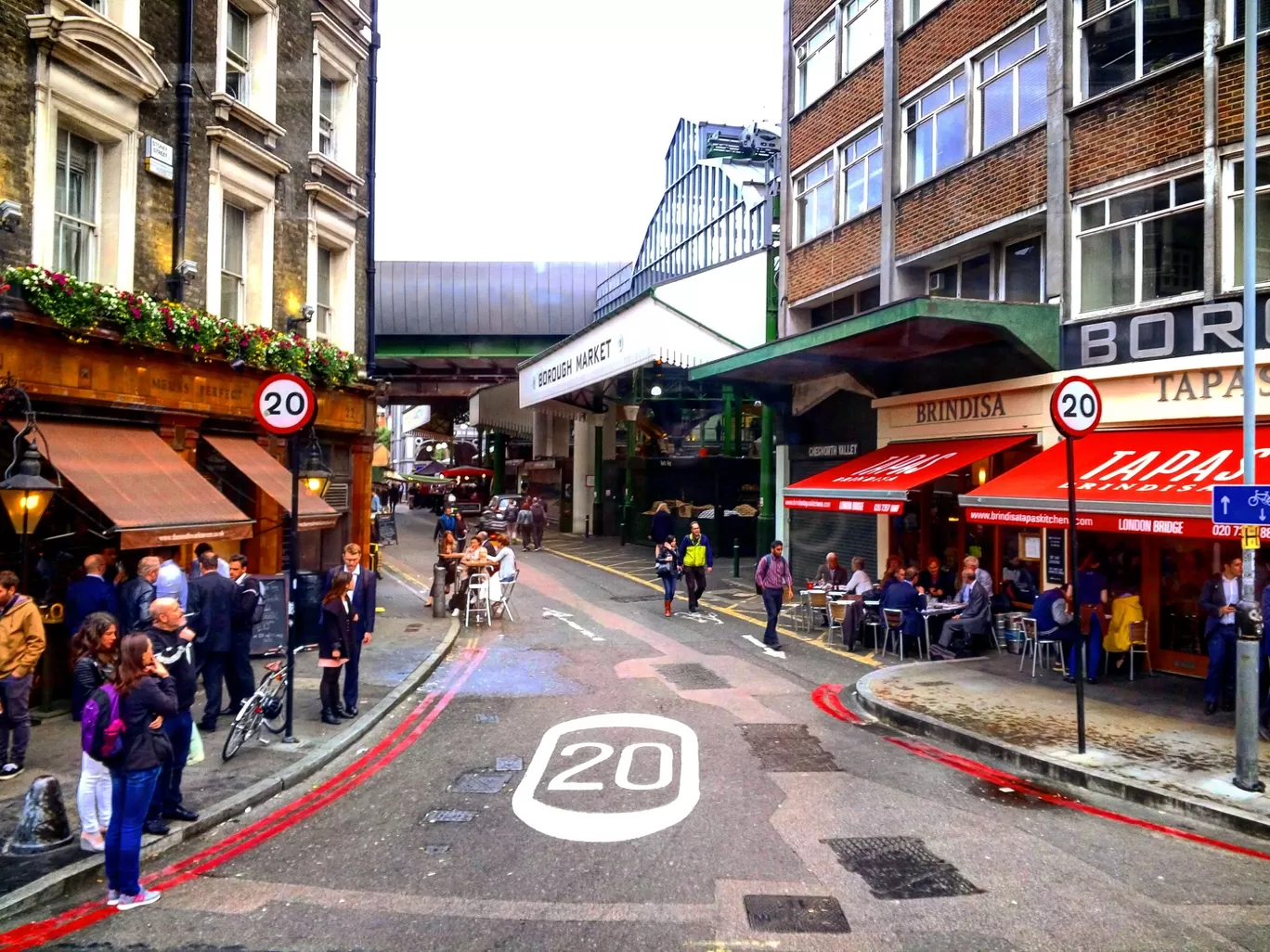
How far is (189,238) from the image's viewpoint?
13359 millimetres

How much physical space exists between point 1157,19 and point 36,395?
15156 mm

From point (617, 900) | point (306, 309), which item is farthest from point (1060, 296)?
point (306, 309)

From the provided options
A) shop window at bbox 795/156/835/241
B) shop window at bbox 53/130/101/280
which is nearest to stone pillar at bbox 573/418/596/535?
shop window at bbox 795/156/835/241

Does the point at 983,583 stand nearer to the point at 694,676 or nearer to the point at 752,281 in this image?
the point at 694,676

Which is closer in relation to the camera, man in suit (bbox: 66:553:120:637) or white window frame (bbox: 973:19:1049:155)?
man in suit (bbox: 66:553:120:637)

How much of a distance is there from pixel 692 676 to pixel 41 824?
7823 mm

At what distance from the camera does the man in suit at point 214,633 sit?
8.80 meters

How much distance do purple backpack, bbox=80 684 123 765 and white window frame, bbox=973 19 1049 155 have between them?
1438 cm

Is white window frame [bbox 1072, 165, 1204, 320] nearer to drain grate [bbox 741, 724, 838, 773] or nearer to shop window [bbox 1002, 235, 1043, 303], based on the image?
shop window [bbox 1002, 235, 1043, 303]

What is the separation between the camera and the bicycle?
26.6 feet

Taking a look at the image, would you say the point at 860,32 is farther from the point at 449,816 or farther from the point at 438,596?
the point at 449,816

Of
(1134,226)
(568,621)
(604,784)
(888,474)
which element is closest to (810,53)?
(1134,226)

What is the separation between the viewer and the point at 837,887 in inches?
222

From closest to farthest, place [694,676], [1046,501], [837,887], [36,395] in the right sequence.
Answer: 1. [837,887]
2. [36,395]
3. [1046,501]
4. [694,676]
